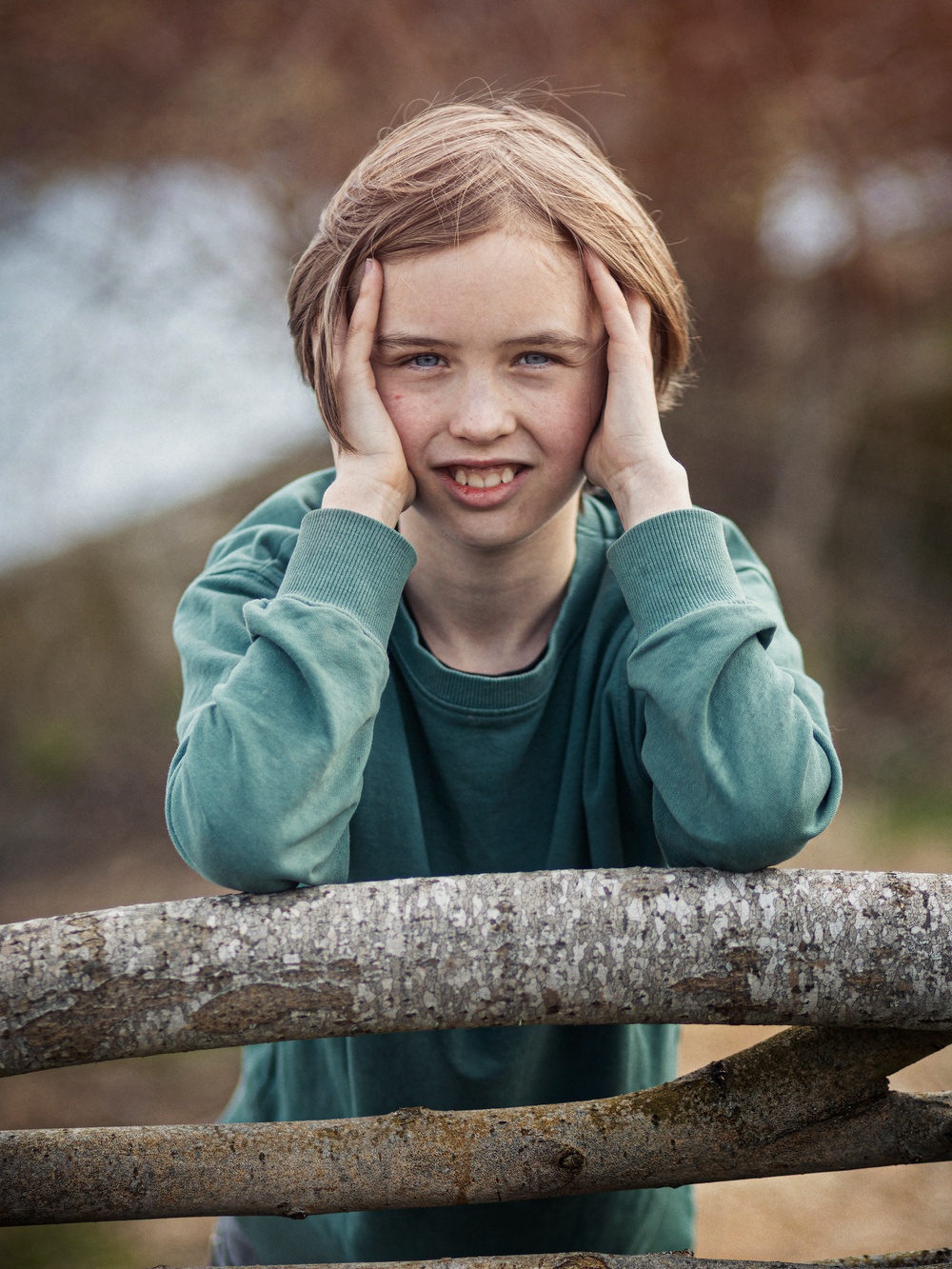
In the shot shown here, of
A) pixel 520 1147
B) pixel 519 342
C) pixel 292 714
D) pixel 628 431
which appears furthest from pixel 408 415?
pixel 520 1147

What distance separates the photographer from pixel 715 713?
3.49ft

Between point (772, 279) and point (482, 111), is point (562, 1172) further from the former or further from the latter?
point (772, 279)

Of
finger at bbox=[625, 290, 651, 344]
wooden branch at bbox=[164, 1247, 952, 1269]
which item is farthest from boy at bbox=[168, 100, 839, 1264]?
wooden branch at bbox=[164, 1247, 952, 1269]

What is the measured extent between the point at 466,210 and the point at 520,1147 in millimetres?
980

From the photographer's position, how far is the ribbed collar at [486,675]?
128 cm

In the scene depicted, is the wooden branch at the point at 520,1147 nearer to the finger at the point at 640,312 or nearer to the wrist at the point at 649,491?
the wrist at the point at 649,491

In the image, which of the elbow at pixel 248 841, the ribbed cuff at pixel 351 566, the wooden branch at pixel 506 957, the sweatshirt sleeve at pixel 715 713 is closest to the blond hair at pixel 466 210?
the ribbed cuff at pixel 351 566

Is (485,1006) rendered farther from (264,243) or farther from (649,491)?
(264,243)

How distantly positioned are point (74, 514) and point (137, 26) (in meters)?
2.38

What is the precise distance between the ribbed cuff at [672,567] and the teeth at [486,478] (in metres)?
0.15

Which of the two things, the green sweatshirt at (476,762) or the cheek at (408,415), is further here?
the cheek at (408,415)

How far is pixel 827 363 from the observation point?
5641mm

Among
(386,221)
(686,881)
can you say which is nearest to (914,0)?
(386,221)

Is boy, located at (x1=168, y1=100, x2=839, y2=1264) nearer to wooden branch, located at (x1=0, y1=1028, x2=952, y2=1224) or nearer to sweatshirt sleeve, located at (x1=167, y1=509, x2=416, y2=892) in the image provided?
sweatshirt sleeve, located at (x1=167, y1=509, x2=416, y2=892)
